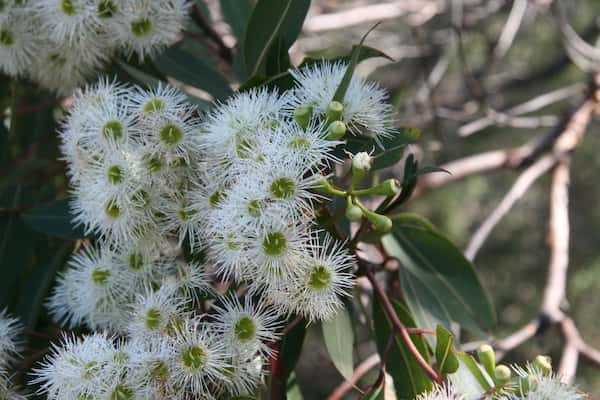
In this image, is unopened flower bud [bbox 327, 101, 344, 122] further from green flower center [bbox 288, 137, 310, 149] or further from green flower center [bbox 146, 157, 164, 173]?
green flower center [bbox 146, 157, 164, 173]

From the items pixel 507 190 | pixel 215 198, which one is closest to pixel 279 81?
pixel 215 198

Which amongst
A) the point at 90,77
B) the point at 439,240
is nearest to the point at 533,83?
the point at 439,240

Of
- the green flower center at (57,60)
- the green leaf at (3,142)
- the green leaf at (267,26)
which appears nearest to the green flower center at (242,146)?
the green leaf at (267,26)

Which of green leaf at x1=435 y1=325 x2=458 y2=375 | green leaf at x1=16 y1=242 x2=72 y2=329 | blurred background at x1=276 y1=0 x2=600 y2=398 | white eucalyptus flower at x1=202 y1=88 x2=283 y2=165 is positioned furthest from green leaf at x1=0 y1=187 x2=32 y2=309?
blurred background at x1=276 y1=0 x2=600 y2=398

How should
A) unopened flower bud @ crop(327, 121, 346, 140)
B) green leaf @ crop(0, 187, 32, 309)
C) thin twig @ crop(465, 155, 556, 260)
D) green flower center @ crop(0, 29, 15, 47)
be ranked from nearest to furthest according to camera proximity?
unopened flower bud @ crop(327, 121, 346, 140), green flower center @ crop(0, 29, 15, 47), green leaf @ crop(0, 187, 32, 309), thin twig @ crop(465, 155, 556, 260)

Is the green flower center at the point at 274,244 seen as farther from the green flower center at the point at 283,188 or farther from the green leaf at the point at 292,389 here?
the green leaf at the point at 292,389

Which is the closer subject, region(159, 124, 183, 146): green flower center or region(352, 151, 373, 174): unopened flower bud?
region(352, 151, 373, 174): unopened flower bud
